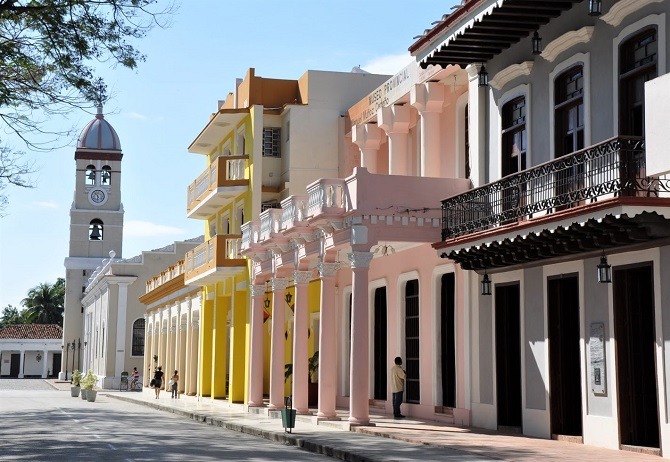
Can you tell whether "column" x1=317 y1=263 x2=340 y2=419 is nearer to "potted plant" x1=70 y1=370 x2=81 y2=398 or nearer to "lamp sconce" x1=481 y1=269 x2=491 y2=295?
"lamp sconce" x1=481 y1=269 x2=491 y2=295

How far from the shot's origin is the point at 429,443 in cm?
1802

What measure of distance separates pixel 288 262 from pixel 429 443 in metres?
9.25

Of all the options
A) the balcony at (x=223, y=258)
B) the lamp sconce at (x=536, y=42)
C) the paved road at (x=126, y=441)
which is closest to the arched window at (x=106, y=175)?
the balcony at (x=223, y=258)

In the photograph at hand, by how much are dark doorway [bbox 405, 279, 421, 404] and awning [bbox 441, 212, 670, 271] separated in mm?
5005

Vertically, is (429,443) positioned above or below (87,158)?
below

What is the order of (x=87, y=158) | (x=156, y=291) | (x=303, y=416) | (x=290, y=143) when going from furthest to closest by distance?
(x=87, y=158) < (x=156, y=291) < (x=290, y=143) < (x=303, y=416)

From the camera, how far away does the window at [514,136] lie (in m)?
20.0

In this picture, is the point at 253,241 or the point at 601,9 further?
the point at 253,241

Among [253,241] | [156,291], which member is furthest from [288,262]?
[156,291]

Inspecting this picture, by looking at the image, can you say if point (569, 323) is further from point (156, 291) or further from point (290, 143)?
point (156, 291)

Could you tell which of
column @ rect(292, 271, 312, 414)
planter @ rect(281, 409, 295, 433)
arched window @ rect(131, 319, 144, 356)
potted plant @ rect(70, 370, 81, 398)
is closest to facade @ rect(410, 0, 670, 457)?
planter @ rect(281, 409, 295, 433)

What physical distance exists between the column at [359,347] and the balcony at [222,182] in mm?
13240

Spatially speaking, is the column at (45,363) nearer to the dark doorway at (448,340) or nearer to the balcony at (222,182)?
the balcony at (222,182)

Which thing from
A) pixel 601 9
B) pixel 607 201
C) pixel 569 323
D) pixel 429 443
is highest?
pixel 601 9
